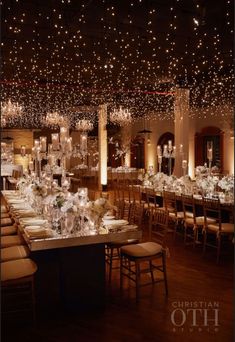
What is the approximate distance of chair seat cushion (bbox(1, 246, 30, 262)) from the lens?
12.5 feet

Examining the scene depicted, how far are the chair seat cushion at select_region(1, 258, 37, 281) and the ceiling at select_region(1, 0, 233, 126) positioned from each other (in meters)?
3.50

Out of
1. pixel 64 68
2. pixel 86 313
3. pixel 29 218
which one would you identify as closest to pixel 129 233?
pixel 86 313

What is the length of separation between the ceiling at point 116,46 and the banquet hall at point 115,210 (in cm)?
3

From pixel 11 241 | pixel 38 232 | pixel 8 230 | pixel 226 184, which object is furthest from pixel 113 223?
pixel 226 184

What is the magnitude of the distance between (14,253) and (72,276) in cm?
79

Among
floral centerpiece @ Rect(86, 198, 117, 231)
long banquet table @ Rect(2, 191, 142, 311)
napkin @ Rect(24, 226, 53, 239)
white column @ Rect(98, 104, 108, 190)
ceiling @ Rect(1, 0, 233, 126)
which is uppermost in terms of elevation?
ceiling @ Rect(1, 0, 233, 126)

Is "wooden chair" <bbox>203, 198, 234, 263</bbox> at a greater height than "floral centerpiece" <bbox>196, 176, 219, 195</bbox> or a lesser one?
lesser

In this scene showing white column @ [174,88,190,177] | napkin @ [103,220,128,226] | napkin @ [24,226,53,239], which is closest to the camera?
napkin @ [24,226,53,239]

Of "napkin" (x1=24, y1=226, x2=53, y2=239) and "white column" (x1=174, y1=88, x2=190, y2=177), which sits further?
"white column" (x1=174, y1=88, x2=190, y2=177)

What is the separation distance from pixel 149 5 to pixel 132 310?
433cm

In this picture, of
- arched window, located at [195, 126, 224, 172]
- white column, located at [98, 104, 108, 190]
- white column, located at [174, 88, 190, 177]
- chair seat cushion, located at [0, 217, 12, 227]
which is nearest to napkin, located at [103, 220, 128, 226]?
chair seat cushion, located at [0, 217, 12, 227]

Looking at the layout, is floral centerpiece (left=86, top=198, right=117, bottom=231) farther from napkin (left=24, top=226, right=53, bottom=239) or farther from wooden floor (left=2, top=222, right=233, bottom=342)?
wooden floor (left=2, top=222, right=233, bottom=342)

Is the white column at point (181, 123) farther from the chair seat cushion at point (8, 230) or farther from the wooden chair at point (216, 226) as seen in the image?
the chair seat cushion at point (8, 230)

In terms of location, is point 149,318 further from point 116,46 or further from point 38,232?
point 116,46
